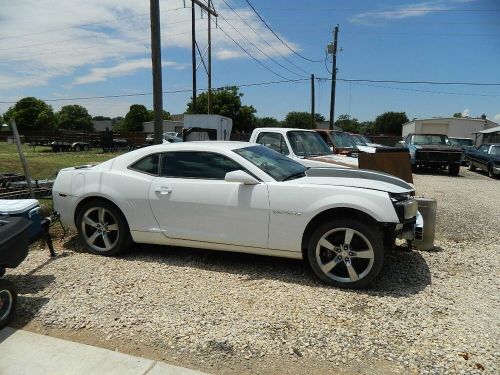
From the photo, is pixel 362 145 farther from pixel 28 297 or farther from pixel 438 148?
pixel 28 297

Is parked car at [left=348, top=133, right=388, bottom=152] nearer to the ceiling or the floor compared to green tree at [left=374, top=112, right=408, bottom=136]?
nearer to the floor

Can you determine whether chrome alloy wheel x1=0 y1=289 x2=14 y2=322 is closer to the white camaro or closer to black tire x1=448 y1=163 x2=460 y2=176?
the white camaro

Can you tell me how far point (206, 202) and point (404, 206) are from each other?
6.64 ft

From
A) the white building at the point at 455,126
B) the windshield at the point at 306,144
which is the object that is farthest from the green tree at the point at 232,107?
the windshield at the point at 306,144

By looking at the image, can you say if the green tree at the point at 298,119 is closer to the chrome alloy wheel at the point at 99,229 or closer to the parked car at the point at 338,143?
the parked car at the point at 338,143

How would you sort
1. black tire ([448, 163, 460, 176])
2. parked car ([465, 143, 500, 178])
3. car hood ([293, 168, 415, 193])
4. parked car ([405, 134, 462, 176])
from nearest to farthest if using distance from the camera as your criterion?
car hood ([293, 168, 415, 193]) < parked car ([465, 143, 500, 178]) < parked car ([405, 134, 462, 176]) < black tire ([448, 163, 460, 176])

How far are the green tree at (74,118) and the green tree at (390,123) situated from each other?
64.7 meters

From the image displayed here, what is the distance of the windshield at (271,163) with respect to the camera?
456 cm

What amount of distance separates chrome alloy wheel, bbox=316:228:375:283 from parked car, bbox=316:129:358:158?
7397mm

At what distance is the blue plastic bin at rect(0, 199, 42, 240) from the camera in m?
4.08

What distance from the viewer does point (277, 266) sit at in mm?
4691

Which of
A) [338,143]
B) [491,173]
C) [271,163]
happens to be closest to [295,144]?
[271,163]

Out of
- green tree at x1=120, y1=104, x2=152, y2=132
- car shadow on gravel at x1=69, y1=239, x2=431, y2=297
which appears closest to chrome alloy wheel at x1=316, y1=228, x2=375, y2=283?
car shadow on gravel at x1=69, y1=239, x2=431, y2=297

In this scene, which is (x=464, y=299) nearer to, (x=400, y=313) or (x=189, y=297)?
(x=400, y=313)
